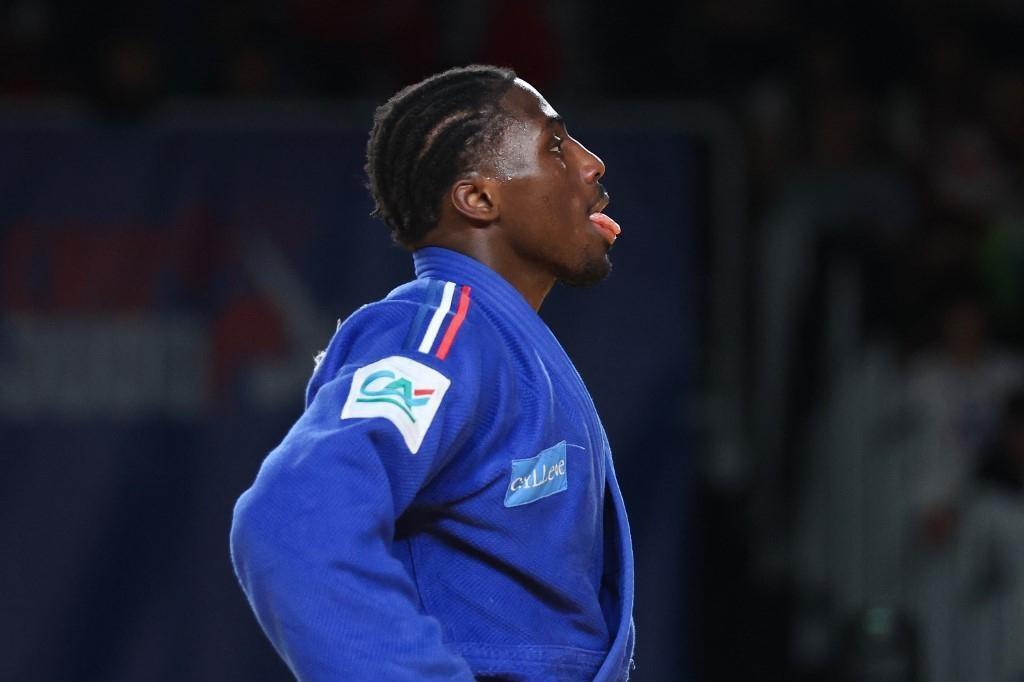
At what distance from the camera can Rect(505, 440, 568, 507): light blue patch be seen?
1.96m

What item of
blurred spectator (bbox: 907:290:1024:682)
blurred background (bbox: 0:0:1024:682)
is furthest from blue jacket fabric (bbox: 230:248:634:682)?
blurred background (bbox: 0:0:1024:682)

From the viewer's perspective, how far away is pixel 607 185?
18.2 ft

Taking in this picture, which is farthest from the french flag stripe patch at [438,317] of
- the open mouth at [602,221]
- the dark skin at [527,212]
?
the open mouth at [602,221]

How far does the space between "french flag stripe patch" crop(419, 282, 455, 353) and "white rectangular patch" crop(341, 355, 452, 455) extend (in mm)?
37

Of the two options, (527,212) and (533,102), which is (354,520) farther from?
(533,102)

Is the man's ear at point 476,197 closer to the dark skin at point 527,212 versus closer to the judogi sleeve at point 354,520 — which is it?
the dark skin at point 527,212

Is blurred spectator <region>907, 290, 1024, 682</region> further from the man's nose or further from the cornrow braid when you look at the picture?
the cornrow braid

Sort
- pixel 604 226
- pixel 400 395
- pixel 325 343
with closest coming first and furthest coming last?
pixel 400 395 → pixel 604 226 → pixel 325 343

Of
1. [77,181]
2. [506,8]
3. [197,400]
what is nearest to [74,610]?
[197,400]

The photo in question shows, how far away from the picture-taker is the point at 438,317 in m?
2.00

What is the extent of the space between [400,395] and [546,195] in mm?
467

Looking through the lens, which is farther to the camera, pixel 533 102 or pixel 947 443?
pixel 947 443

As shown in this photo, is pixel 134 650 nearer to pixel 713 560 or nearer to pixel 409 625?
pixel 713 560

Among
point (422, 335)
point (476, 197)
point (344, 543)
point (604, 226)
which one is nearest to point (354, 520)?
point (344, 543)
